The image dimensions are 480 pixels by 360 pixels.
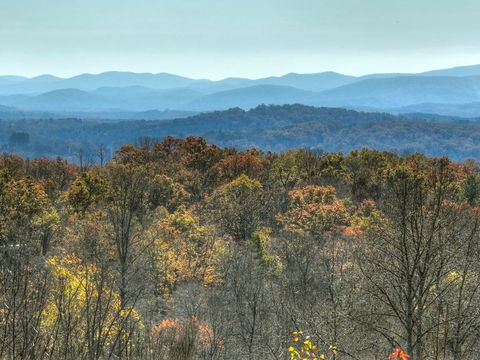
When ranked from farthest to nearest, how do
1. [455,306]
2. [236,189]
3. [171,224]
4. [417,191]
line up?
[236,189] → [171,224] → [455,306] → [417,191]

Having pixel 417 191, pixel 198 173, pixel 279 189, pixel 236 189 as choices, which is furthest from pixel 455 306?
pixel 198 173

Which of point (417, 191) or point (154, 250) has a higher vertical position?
point (417, 191)

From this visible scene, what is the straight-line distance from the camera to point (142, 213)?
1715 inches

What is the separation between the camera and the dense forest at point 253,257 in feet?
46.1

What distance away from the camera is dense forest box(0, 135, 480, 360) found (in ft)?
46.1

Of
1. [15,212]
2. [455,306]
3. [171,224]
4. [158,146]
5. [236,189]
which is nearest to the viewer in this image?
[455,306]

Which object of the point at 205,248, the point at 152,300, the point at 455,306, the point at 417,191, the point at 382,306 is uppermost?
the point at 417,191

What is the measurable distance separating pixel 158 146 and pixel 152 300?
58.1 m

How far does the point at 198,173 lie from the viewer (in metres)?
73.9

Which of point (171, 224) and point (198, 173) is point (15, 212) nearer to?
point (171, 224)

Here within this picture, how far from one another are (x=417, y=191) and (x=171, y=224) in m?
33.1

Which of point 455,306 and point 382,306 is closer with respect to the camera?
point 455,306

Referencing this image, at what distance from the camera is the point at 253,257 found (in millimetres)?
44562

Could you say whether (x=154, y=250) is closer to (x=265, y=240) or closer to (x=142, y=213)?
(x=142, y=213)
